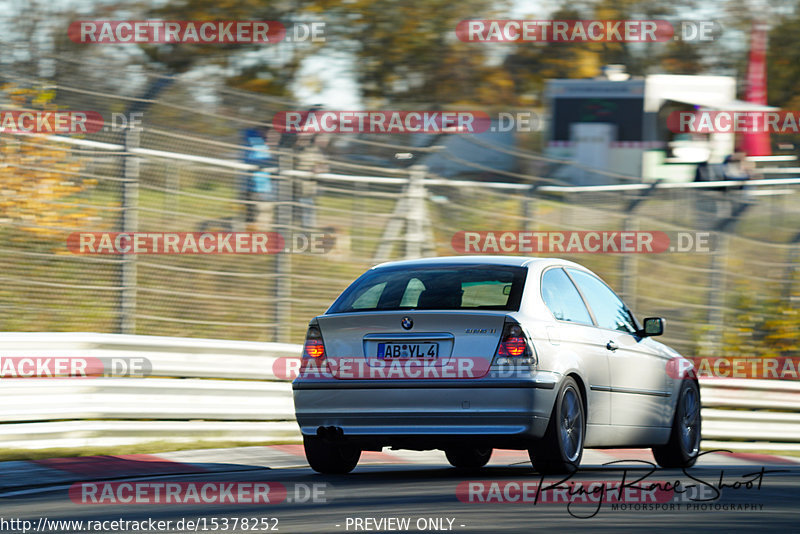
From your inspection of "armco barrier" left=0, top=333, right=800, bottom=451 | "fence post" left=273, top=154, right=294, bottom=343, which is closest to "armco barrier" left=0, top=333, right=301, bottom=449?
"armco barrier" left=0, top=333, right=800, bottom=451

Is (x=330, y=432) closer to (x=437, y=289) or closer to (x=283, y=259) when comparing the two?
(x=437, y=289)

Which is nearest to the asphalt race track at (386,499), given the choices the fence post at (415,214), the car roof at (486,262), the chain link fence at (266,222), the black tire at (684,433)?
the black tire at (684,433)

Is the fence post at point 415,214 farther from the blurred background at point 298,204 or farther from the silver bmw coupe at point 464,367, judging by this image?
the silver bmw coupe at point 464,367

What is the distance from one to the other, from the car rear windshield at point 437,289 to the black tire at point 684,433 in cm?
229

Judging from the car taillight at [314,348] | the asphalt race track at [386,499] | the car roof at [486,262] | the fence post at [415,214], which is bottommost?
the asphalt race track at [386,499]

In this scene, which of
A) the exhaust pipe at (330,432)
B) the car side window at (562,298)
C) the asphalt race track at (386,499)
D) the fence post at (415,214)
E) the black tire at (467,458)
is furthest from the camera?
the fence post at (415,214)

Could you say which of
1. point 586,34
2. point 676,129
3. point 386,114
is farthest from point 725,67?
point 386,114

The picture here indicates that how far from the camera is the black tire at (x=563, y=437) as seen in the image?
26.4 feet

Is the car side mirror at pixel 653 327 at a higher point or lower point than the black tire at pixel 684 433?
higher

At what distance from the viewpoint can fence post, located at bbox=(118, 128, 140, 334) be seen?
11.7 metres

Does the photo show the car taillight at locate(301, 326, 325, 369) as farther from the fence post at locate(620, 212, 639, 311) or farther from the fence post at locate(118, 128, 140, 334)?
the fence post at locate(620, 212, 639, 311)

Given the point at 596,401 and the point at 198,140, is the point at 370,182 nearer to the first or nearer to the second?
the point at 198,140

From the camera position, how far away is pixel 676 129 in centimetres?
2438

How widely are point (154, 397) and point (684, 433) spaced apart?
4205 mm
